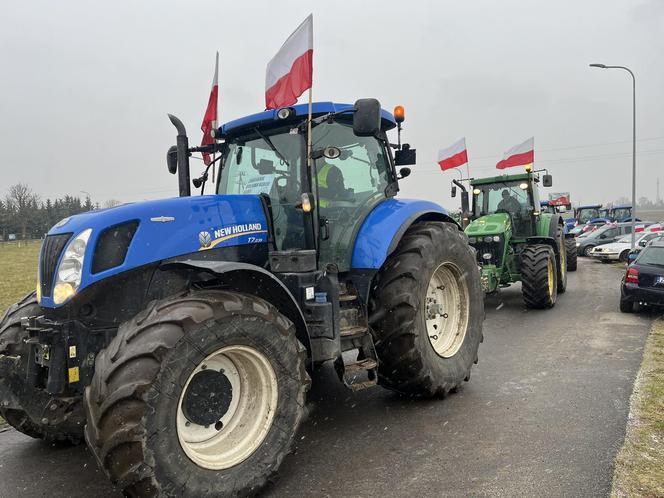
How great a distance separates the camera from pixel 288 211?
4035 millimetres

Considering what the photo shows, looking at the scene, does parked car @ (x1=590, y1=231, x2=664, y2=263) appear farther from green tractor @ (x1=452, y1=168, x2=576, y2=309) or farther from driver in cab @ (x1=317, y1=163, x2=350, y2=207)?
driver in cab @ (x1=317, y1=163, x2=350, y2=207)

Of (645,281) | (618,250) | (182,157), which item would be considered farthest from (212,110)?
(618,250)

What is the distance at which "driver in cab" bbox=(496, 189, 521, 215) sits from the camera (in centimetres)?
1098

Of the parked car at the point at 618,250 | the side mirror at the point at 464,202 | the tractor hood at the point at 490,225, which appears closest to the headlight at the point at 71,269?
the tractor hood at the point at 490,225

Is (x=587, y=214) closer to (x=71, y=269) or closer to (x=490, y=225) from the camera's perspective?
(x=490, y=225)

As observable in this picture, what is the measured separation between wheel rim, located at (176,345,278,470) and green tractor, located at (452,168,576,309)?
6.60m

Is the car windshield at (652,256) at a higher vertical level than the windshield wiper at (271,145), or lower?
lower

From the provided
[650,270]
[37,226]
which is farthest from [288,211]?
[37,226]

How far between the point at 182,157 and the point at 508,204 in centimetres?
831

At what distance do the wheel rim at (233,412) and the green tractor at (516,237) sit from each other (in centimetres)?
660

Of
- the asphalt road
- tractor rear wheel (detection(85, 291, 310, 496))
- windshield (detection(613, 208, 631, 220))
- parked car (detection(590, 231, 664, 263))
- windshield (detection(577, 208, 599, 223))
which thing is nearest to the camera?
tractor rear wheel (detection(85, 291, 310, 496))

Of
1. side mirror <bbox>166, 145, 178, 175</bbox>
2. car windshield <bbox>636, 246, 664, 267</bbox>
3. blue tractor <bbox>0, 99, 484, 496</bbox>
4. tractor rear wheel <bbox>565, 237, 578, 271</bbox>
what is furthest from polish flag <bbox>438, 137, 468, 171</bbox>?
side mirror <bbox>166, 145, 178, 175</bbox>

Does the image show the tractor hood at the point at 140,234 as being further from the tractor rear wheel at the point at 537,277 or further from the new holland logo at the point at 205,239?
the tractor rear wheel at the point at 537,277

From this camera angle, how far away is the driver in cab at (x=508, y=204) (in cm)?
1098
